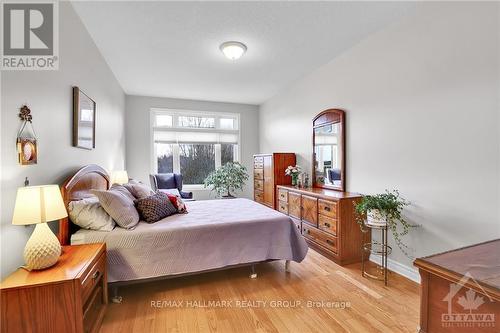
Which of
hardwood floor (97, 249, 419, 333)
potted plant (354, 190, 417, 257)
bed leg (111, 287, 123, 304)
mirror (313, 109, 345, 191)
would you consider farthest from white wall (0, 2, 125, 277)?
mirror (313, 109, 345, 191)

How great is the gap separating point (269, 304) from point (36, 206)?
183 centimetres

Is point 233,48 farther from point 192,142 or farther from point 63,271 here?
point 192,142

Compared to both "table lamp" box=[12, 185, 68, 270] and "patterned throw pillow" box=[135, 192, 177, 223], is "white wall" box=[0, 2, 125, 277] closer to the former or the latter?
"table lamp" box=[12, 185, 68, 270]

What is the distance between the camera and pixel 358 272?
272cm

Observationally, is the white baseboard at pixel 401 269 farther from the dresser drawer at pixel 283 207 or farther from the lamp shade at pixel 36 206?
the lamp shade at pixel 36 206

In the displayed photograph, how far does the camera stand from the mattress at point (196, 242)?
81.7 inches

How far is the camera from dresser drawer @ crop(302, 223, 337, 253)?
3002 millimetres

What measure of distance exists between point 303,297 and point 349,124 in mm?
2250

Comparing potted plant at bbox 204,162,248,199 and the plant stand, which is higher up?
potted plant at bbox 204,162,248,199

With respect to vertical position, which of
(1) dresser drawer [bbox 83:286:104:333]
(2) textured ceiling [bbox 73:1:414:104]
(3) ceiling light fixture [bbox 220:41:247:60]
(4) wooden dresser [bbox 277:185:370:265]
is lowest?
(1) dresser drawer [bbox 83:286:104:333]

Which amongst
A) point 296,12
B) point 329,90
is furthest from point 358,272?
point 296,12

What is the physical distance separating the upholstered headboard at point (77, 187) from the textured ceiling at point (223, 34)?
61.4 inches

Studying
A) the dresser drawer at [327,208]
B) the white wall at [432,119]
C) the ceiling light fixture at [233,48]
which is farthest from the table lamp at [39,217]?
the white wall at [432,119]

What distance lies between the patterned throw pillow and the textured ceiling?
6.07 ft
